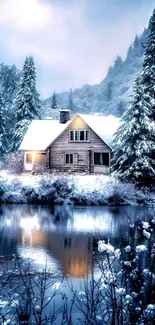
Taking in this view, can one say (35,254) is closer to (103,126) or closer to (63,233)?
(63,233)

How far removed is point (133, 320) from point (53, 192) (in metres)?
30.1

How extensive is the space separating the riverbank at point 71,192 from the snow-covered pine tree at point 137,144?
135cm

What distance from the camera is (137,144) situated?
126 ft

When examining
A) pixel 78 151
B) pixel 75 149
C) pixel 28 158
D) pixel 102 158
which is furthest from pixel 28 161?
pixel 102 158

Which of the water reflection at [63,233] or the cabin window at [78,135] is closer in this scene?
the water reflection at [63,233]

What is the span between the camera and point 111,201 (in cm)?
3619

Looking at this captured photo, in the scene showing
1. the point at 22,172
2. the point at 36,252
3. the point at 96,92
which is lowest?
the point at 36,252

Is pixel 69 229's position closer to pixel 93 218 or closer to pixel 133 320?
pixel 93 218

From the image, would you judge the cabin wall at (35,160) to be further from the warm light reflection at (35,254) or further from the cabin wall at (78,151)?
the warm light reflection at (35,254)

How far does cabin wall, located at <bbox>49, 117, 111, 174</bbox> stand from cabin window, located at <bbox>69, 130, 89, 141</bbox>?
0.32 metres

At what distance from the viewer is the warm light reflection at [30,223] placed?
24.9 meters

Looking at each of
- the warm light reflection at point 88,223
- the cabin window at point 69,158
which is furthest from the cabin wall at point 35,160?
the warm light reflection at point 88,223

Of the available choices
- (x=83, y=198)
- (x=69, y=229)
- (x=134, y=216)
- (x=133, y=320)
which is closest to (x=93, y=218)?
(x=134, y=216)

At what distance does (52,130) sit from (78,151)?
19.1 ft
